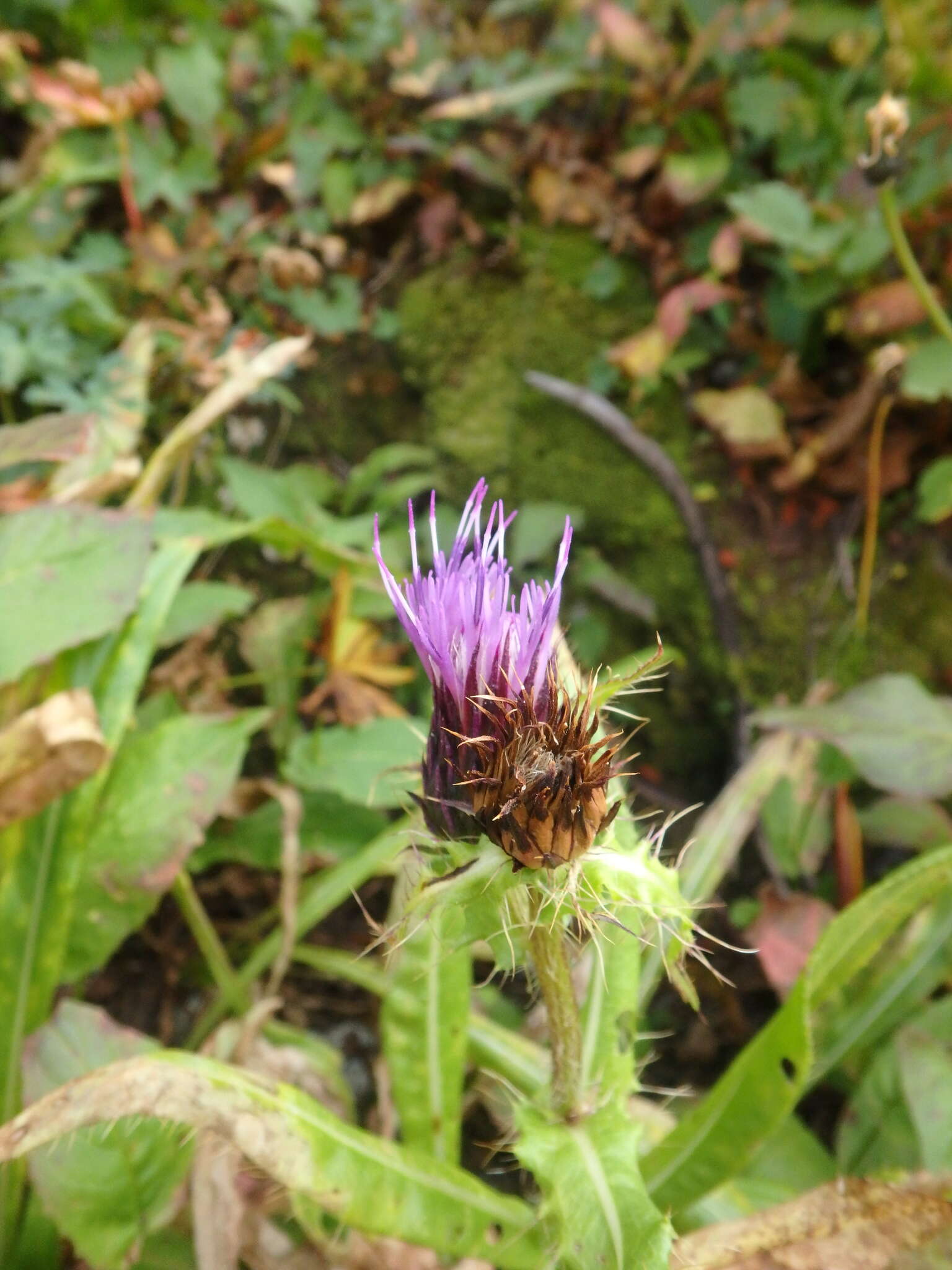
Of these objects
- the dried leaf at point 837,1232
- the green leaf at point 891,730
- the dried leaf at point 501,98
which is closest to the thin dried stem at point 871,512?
the green leaf at point 891,730

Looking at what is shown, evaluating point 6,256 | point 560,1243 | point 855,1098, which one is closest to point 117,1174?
point 560,1243

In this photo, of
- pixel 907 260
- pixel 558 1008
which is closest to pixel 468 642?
pixel 558 1008

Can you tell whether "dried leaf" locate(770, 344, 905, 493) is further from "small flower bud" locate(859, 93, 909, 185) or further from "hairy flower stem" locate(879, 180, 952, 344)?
"small flower bud" locate(859, 93, 909, 185)

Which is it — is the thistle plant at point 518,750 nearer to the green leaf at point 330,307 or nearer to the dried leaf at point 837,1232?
the dried leaf at point 837,1232

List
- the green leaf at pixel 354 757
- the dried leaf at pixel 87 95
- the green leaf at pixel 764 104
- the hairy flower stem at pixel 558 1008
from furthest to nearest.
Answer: the green leaf at pixel 764 104, the dried leaf at pixel 87 95, the green leaf at pixel 354 757, the hairy flower stem at pixel 558 1008

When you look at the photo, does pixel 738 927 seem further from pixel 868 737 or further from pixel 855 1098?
pixel 868 737

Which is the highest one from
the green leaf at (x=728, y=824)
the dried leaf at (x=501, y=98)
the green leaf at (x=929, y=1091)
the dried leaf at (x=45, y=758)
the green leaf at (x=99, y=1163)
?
the dried leaf at (x=501, y=98)
